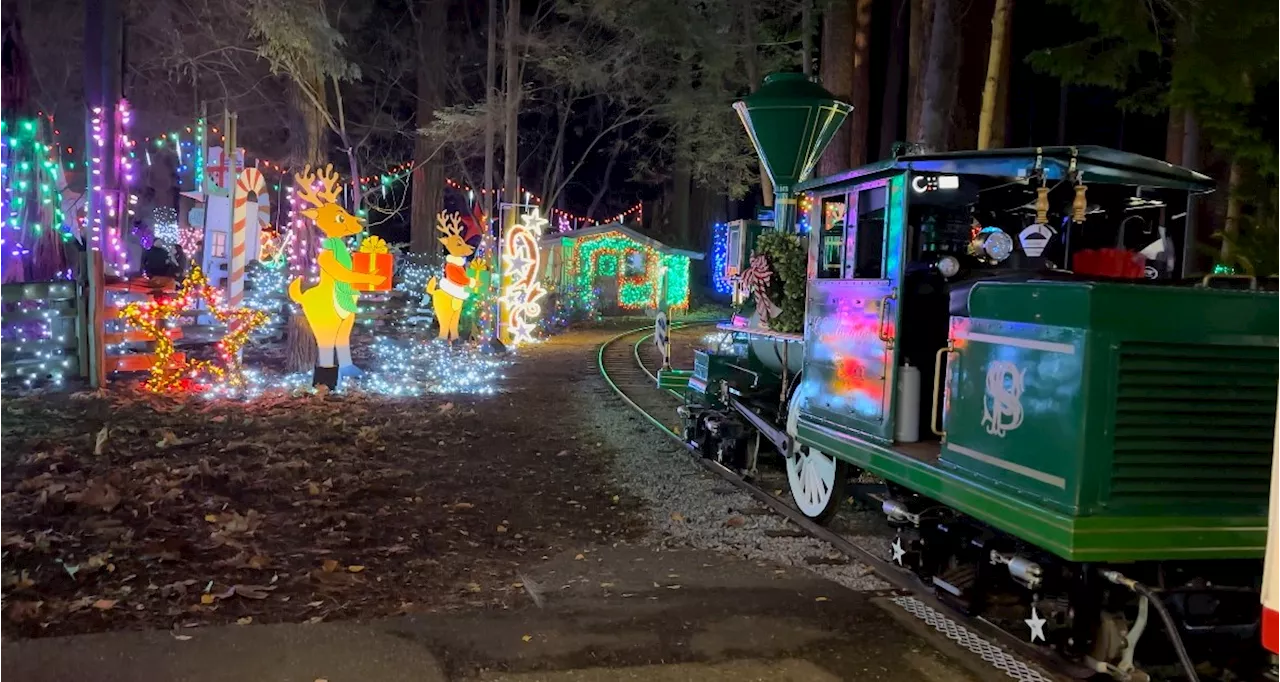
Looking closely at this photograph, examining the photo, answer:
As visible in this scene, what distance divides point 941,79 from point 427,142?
871 inches

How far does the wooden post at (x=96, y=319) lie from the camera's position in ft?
39.3

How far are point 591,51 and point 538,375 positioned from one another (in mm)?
17068

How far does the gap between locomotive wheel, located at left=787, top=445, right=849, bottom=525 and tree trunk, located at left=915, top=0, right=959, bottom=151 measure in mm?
4998

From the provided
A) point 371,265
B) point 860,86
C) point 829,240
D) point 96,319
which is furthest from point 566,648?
point 860,86

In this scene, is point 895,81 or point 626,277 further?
point 626,277

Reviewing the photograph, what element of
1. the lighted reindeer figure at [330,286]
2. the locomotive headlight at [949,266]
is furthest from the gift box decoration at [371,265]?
the locomotive headlight at [949,266]

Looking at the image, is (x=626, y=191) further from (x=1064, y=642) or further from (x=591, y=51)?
(x=1064, y=642)

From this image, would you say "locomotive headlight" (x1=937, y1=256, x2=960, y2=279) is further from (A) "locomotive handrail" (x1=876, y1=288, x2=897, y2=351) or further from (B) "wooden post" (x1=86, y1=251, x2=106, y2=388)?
(B) "wooden post" (x1=86, y1=251, x2=106, y2=388)

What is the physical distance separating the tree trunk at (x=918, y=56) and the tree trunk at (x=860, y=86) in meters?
1.39

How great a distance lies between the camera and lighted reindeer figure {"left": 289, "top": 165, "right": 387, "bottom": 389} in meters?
12.4

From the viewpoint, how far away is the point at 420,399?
12.6 metres

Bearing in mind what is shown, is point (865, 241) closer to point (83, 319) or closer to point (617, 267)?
point (83, 319)

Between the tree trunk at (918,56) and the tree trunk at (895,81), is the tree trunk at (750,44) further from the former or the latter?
the tree trunk at (918,56)

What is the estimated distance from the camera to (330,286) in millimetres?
12648
